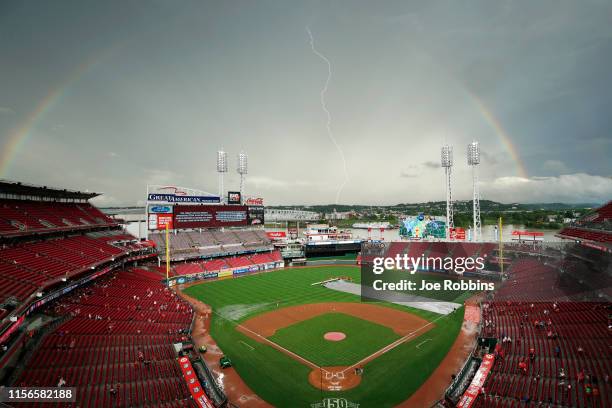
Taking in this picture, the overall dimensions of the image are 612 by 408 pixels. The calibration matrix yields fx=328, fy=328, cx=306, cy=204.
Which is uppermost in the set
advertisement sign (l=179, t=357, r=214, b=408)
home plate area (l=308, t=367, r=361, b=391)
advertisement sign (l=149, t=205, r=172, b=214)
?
advertisement sign (l=149, t=205, r=172, b=214)

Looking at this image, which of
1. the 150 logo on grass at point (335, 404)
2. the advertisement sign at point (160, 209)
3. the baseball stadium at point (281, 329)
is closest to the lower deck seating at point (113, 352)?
the baseball stadium at point (281, 329)

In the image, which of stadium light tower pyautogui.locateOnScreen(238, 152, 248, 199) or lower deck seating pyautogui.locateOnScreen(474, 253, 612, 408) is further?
stadium light tower pyautogui.locateOnScreen(238, 152, 248, 199)

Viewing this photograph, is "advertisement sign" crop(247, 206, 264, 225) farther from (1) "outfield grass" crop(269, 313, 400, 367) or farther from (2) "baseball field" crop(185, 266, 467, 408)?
(1) "outfield grass" crop(269, 313, 400, 367)

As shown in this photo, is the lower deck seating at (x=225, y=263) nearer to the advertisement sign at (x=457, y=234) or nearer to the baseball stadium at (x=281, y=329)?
the baseball stadium at (x=281, y=329)

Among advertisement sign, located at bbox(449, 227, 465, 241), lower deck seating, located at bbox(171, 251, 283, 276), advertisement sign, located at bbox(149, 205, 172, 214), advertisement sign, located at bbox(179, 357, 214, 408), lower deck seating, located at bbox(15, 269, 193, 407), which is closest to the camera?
lower deck seating, located at bbox(15, 269, 193, 407)

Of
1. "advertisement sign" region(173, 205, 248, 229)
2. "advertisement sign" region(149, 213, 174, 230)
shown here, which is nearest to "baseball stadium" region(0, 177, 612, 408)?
"advertisement sign" region(149, 213, 174, 230)

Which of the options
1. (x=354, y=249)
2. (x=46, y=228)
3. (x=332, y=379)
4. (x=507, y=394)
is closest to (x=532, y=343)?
(x=507, y=394)

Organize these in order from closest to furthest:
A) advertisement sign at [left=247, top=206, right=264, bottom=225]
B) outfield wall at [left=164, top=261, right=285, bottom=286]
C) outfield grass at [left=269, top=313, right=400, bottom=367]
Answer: outfield grass at [left=269, top=313, right=400, bottom=367] → outfield wall at [left=164, top=261, right=285, bottom=286] → advertisement sign at [left=247, top=206, right=264, bottom=225]
